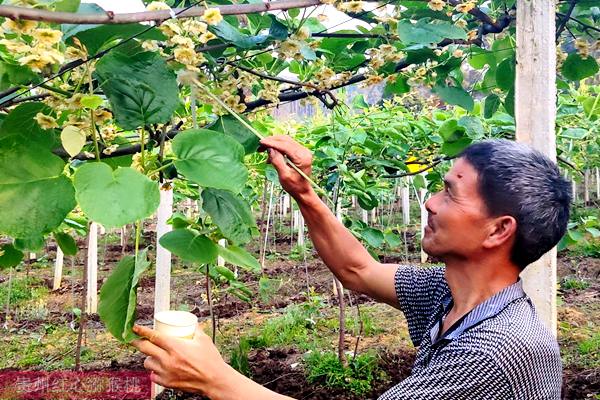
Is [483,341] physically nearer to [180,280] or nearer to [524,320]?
[524,320]

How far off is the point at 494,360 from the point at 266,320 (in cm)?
455

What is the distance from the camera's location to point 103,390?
10.3 feet

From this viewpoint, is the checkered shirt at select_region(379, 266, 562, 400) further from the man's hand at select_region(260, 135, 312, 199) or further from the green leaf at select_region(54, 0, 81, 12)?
the green leaf at select_region(54, 0, 81, 12)

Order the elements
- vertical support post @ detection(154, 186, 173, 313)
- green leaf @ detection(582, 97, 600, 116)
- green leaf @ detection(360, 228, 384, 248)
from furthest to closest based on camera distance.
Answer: vertical support post @ detection(154, 186, 173, 313) < green leaf @ detection(360, 228, 384, 248) < green leaf @ detection(582, 97, 600, 116)

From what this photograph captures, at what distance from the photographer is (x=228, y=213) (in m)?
1.01

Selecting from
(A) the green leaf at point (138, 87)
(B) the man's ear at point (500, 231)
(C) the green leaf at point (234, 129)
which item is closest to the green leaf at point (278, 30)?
(C) the green leaf at point (234, 129)

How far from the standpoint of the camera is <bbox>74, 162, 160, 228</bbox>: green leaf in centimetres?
67

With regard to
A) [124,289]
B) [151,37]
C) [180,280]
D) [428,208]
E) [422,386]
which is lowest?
[180,280]

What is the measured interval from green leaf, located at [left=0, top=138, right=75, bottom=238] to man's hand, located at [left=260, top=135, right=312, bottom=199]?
0.44 m

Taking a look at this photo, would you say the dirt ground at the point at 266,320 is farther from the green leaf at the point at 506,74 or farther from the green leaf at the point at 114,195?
the green leaf at the point at 114,195

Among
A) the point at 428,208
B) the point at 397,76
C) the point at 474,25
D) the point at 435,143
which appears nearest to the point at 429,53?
the point at 397,76

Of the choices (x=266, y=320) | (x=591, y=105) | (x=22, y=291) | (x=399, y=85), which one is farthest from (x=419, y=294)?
(x=22, y=291)

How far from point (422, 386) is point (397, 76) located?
1063 mm

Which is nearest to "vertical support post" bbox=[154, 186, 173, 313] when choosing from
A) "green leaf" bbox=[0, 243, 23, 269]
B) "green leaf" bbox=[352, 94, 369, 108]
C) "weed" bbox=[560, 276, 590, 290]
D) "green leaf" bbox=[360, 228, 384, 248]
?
"green leaf" bbox=[360, 228, 384, 248]
